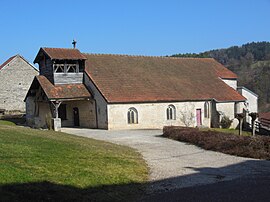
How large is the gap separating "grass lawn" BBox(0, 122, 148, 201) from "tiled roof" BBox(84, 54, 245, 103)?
55.0ft

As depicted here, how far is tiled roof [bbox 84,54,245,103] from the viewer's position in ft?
106

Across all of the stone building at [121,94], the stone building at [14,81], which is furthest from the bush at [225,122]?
the stone building at [14,81]

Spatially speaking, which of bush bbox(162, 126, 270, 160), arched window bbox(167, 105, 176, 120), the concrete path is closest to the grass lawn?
the concrete path

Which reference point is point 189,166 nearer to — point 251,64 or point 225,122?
point 225,122

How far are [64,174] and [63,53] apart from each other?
24078 millimetres

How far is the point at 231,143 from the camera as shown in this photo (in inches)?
696

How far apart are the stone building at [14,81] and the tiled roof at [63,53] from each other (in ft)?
62.4

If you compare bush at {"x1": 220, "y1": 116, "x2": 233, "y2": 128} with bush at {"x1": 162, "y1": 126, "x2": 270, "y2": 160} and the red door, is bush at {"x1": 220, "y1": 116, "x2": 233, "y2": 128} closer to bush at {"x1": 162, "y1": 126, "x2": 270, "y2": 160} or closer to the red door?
the red door

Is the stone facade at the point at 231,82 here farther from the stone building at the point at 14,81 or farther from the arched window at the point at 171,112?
the stone building at the point at 14,81

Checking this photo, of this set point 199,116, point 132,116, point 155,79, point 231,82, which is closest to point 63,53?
point 132,116

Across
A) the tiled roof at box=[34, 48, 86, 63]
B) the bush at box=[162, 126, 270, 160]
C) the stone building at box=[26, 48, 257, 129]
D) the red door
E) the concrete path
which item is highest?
the tiled roof at box=[34, 48, 86, 63]

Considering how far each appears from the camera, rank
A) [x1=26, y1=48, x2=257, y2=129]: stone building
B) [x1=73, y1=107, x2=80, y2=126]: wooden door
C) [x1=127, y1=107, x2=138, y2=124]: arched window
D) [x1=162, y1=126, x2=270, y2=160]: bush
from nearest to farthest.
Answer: [x1=162, y1=126, x2=270, y2=160]: bush → [x1=26, y1=48, x2=257, y2=129]: stone building → [x1=127, y1=107, x2=138, y2=124]: arched window → [x1=73, y1=107, x2=80, y2=126]: wooden door

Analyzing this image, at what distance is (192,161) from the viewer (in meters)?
15.2

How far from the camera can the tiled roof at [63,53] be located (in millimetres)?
31938
